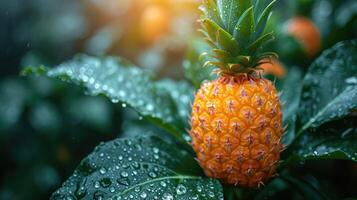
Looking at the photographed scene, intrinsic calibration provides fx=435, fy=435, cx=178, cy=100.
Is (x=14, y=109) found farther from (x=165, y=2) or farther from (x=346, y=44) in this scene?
(x=346, y=44)

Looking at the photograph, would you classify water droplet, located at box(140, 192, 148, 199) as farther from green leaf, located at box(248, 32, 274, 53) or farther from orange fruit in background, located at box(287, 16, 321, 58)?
orange fruit in background, located at box(287, 16, 321, 58)

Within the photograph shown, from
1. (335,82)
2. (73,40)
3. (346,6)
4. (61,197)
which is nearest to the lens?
(61,197)

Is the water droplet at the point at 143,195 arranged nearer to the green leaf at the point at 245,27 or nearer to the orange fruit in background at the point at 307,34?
the green leaf at the point at 245,27

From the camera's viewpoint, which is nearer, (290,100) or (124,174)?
(124,174)

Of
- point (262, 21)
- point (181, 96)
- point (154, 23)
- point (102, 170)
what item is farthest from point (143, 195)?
point (154, 23)

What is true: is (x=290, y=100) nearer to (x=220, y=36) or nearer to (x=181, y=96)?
(x=181, y=96)

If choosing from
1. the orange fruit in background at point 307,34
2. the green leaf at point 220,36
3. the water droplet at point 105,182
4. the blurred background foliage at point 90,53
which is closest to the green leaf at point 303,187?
the green leaf at point 220,36

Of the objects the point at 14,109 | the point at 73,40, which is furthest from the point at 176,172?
the point at 73,40
